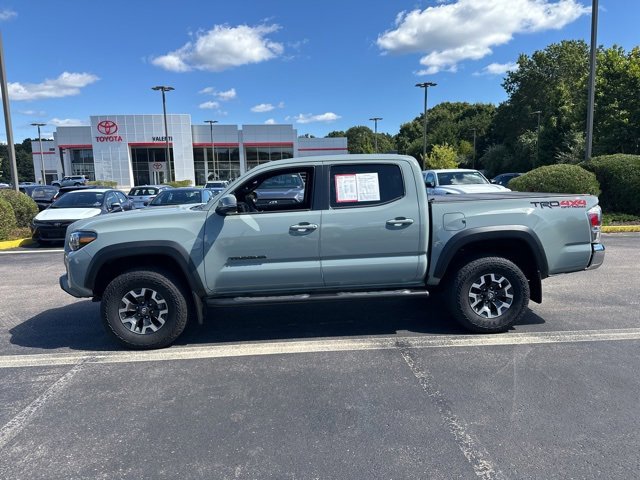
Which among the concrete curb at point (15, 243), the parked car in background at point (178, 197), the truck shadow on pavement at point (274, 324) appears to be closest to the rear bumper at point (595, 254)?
the truck shadow on pavement at point (274, 324)

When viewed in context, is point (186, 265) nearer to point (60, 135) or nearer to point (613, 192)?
point (613, 192)

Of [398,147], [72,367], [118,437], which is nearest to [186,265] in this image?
[72,367]

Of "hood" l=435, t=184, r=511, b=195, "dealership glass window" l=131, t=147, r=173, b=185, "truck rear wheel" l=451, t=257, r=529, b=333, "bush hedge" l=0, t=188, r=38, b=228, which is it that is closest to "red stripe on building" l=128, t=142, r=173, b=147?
"dealership glass window" l=131, t=147, r=173, b=185

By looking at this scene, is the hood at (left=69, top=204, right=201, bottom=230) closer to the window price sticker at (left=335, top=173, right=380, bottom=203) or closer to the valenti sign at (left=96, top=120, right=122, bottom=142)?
the window price sticker at (left=335, top=173, right=380, bottom=203)

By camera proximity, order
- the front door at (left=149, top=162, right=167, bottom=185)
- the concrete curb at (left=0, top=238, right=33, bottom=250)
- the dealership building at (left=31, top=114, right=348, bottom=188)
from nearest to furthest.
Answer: the concrete curb at (left=0, top=238, right=33, bottom=250)
the dealership building at (left=31, top=114, right=348, bottom=188)
the front door at (left=149, top=162, right=167, bottom=185)

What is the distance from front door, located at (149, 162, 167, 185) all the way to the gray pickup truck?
5383cm

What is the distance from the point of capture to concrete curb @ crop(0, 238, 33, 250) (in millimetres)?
11727

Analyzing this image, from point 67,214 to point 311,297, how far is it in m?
9.72

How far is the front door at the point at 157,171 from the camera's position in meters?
55.1

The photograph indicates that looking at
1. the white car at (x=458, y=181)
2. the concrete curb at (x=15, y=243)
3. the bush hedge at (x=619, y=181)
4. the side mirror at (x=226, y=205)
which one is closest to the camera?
the side mirror at (x=226, y=205)

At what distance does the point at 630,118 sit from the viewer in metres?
25.5

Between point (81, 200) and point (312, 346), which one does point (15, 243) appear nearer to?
point (81, 200)

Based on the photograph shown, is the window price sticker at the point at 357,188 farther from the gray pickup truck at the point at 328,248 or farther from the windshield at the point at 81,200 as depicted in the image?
the windshield at the point at 81,200

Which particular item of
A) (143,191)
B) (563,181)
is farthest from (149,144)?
(563,181)
